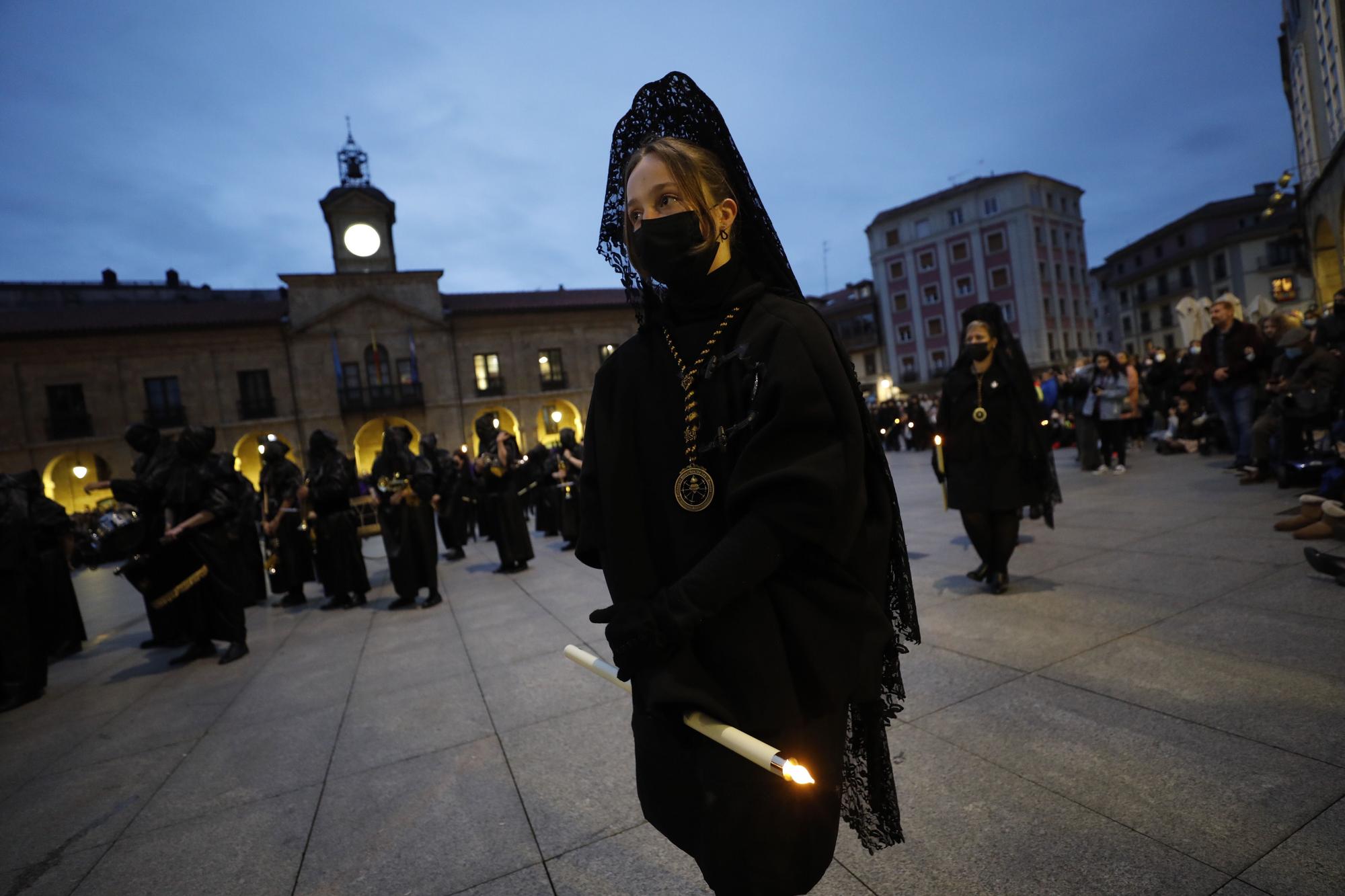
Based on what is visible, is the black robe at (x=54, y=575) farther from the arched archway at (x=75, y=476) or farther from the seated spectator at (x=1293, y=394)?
the arched archway at (x=75, y=476)

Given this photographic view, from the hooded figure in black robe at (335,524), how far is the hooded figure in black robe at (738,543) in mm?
7278

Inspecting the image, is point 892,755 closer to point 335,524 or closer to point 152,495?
point 152,495

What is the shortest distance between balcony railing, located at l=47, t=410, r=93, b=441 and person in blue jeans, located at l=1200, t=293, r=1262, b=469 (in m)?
40.9

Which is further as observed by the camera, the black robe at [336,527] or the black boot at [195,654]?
the black robe at [336,527]

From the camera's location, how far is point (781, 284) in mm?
1545

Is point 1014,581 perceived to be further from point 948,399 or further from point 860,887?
point 860,887

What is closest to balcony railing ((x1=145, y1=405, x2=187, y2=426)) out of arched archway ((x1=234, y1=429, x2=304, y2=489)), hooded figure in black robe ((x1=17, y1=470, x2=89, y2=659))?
arched archway ((x1=234, y1=429, x2=304, y2=489))

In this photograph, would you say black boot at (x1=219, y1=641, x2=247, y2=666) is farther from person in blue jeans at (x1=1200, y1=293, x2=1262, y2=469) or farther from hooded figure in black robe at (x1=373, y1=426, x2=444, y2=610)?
person in blue jeans at (x1=1200, y1=293, x2=1262, y2=469)

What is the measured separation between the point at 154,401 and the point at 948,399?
38.3 meters

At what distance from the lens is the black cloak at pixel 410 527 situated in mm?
7367

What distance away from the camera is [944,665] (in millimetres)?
3607

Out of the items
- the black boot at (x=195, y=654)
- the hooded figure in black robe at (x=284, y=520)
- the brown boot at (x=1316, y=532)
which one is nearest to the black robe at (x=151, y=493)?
the black boot at (x=195, y=654)

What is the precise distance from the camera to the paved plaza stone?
2090mm

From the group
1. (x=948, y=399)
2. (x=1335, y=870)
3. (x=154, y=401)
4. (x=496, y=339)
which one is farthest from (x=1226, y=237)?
(x=154, y=401)
